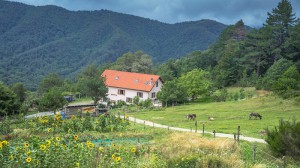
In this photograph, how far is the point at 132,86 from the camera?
6034cm

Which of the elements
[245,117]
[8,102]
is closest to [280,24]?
[245,117]

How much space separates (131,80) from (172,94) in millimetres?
13968

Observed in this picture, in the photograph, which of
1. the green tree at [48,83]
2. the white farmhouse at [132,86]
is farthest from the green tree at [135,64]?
the white farmhouse at [132,86]

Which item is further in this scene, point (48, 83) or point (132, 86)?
point (48, 83)

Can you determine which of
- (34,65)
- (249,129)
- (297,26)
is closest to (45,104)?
(249,129)

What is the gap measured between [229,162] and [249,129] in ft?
44.5

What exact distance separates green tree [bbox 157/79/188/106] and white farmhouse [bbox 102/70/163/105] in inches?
293

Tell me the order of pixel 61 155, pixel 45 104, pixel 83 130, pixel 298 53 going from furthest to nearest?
pixel 298 53 < pixel 45 104 < pixel 83 130 < pixel 61 155

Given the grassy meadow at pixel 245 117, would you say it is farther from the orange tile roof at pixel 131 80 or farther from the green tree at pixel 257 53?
the green tree at pixel 257 53

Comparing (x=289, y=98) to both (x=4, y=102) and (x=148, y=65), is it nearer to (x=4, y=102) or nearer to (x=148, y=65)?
(x=4, y=102)

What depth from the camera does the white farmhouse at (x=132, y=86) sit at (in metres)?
59.2

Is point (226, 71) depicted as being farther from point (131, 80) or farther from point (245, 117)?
point (245, 117)

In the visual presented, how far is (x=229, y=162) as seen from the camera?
12.3 m

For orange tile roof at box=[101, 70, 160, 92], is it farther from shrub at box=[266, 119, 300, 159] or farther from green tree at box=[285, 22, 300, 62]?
shrub at box=[266, 119, 300, 159]
